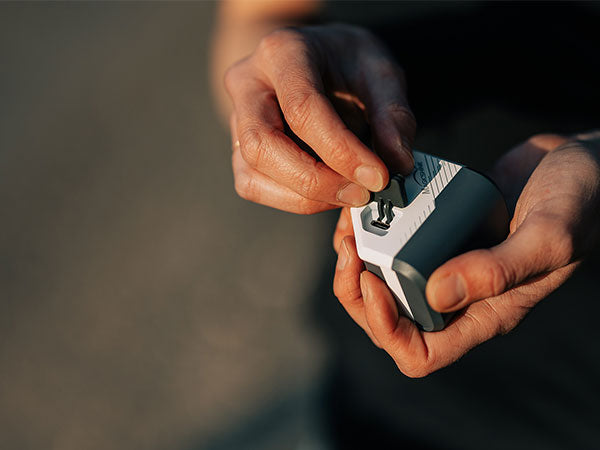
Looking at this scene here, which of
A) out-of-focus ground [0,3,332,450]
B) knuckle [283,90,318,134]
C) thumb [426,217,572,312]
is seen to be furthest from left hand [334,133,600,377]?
out-of-focus ground [0,3,332,450]

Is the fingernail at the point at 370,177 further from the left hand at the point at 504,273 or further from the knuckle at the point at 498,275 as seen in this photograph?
the knuckle at the point at 498,275

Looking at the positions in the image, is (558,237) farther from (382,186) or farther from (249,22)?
(249,22)

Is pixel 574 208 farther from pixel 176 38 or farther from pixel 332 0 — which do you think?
pixel 176 38

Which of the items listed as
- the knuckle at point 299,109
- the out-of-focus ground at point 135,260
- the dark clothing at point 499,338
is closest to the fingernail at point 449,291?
the knuckle at point 299,109

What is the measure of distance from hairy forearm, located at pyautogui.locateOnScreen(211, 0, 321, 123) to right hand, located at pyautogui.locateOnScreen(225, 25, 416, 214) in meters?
0.32

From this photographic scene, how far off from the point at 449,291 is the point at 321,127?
1.22 feet

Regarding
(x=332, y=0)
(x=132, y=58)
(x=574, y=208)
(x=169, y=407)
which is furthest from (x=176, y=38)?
(x=574, y=208)

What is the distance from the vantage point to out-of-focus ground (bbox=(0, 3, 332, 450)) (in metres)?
1.67

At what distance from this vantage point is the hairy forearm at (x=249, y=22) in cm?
Answer: 152

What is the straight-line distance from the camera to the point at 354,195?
97cm

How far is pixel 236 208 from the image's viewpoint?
211cm

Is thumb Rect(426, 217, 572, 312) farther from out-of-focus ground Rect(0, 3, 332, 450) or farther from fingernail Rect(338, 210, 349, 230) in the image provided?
out-of-focus ground Rect(0, 3, 332, 450)

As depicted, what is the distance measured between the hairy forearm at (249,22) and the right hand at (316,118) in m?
0.32

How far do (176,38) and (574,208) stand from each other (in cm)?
222
